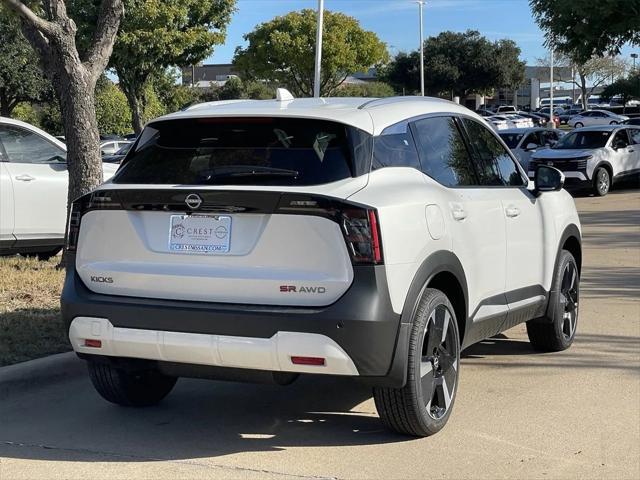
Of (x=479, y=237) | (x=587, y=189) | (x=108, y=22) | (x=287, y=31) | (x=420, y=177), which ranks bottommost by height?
(x=587, y=189)

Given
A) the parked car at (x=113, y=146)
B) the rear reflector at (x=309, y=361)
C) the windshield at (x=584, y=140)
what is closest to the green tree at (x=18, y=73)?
the parked car at (x=113, y=146)

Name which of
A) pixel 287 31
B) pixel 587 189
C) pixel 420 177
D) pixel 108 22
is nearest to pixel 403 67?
pixel 287 31

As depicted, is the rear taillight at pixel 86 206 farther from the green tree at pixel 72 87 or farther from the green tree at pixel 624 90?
the green tree at pixel 624 90

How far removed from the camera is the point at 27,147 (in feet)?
34.2

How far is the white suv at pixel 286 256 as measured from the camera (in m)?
4.40

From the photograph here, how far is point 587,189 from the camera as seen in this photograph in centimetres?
2164

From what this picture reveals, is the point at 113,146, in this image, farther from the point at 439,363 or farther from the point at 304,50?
the point at 439,363

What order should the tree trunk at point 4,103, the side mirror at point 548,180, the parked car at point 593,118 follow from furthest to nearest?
the parked car at point 593,118 < the tree trunk at point 4,103 < the side mirror at point 548,180

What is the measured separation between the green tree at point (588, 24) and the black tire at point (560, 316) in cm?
1519

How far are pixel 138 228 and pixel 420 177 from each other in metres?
1.61

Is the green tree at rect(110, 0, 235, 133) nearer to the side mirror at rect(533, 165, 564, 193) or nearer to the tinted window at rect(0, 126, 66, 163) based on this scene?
the tinted window at rect(0, 126, 66, 163)

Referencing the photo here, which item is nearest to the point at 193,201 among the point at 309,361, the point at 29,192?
the point at 309,361

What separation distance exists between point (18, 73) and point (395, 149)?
39.3 metres

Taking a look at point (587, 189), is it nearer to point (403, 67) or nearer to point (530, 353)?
point (530, 353)
